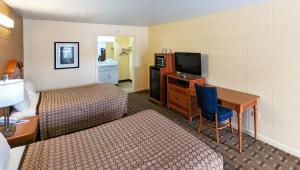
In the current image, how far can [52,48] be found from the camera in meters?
4.34

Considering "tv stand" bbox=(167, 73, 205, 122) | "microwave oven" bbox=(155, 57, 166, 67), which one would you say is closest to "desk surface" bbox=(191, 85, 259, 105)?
"tv stand" bbox=(167, 73, 205, 122)

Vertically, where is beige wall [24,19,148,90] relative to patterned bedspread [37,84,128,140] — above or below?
above

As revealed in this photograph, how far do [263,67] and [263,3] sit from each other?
3.24 feet

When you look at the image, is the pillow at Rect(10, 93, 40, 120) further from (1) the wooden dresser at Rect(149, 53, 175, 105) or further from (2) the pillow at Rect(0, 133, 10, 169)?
(1) the wooden dresser at Rect(149, 53, 175, 105)

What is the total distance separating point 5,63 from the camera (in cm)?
254

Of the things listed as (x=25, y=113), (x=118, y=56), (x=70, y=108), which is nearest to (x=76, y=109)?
(x=70, y=108)

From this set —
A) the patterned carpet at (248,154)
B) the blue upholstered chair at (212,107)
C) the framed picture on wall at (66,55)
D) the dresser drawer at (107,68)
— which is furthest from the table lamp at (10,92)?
the dresser drawer at (107,68)

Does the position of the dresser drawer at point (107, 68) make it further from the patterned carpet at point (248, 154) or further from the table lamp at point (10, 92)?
the table lamp at point (10, 92)

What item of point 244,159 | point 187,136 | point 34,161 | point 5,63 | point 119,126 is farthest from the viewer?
point 5,63

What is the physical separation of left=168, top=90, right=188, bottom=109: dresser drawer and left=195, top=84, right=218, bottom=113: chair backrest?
0.85 metres

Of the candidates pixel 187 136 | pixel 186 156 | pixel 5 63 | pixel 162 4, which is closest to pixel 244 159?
pixel 187 136

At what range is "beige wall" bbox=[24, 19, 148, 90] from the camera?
13.5 feet

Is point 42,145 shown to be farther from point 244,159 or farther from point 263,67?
point 263,67

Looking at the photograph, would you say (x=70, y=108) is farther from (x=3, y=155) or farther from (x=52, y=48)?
(x=52, y=48)
